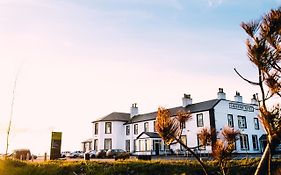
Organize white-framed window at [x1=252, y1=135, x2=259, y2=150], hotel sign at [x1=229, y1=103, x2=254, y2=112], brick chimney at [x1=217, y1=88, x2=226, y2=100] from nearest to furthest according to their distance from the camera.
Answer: brick chimney at [x1=217, y1=88, x2=226, y2=100], hotel sign at [x1=229, y1=103, x2=254, y2=112], white-framed window at [x1=252, y1=135, x2=259, y2=150]

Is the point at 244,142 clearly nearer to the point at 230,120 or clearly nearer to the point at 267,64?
the point at 230,120

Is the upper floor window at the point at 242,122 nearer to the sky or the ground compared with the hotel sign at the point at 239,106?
nearer to the ground

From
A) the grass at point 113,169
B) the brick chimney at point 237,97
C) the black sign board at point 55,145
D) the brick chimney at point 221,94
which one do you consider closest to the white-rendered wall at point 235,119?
the brick chimney at point 221,94

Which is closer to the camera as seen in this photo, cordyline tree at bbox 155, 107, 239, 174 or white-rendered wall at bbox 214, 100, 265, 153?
cordyline tree at bbox 155, 107, 239, 174

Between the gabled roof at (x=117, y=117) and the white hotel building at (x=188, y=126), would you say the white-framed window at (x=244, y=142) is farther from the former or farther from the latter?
the gabled roof at (x=117, y=117)

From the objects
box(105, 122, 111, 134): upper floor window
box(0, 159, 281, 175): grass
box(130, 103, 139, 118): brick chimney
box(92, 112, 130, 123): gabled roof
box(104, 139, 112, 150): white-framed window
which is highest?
box(130, 103, 139, 118): brick chimney

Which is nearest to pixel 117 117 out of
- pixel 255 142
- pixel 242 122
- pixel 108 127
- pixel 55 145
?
pixel 108 127

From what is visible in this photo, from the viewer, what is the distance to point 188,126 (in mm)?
33062

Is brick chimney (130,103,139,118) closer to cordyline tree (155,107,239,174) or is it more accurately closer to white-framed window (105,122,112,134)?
white-framed window (105,122,112,134)

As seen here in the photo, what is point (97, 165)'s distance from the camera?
16438mm

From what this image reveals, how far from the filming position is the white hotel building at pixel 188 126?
102 ft

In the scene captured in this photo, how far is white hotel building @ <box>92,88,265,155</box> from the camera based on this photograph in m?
31.2

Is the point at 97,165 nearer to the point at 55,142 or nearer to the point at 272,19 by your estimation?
the point at 55,142

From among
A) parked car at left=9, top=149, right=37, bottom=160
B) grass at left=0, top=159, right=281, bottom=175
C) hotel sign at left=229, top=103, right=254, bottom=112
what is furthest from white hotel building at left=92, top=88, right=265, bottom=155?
parked car at left=9, top=149, right=37, bottom=160
